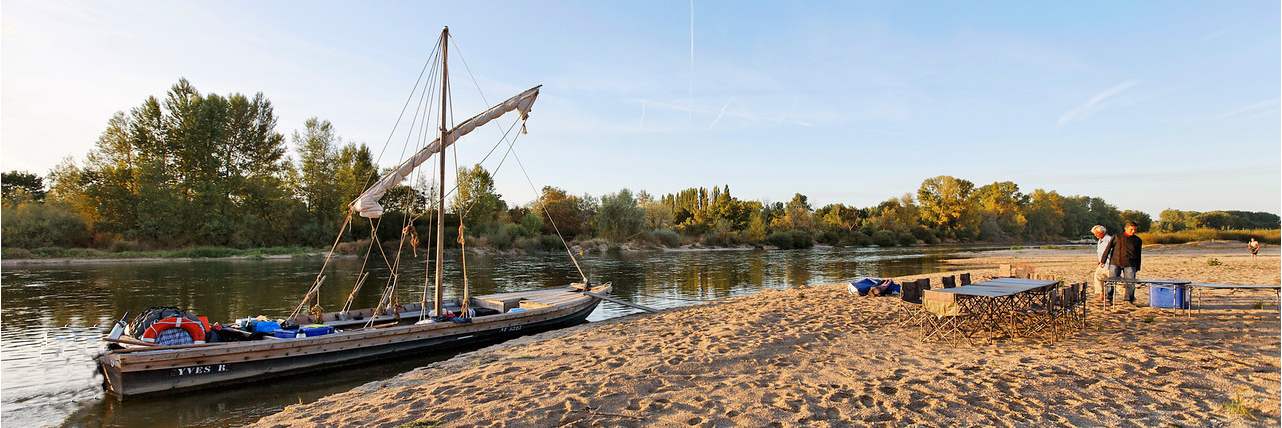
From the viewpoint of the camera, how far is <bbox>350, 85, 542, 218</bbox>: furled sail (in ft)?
38.8

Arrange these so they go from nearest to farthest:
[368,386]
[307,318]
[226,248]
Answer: [368,386] → [307,318] → [226,248]

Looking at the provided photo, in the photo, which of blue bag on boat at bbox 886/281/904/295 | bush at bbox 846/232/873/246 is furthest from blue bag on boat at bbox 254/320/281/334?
bush at bbox 846/232/873/246

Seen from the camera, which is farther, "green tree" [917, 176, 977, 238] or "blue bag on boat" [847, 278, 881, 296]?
"green tree" [917, 176, 977, 238]

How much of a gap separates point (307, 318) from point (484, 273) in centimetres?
2290

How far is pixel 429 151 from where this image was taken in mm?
12492

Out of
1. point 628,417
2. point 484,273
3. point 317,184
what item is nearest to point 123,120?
point 317,184

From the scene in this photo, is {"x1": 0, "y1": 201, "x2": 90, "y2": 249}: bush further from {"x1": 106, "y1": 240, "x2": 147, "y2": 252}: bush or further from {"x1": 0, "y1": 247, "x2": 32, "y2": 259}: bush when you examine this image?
{"x1": 106, "y1": 240, "x2": 147, "y2": 252}: bush

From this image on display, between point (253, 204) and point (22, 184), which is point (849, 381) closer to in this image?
point (253, 204)

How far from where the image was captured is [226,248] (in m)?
50.9

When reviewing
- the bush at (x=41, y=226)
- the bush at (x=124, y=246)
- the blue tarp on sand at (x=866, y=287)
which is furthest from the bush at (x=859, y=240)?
the bush at (x=41, y=226)

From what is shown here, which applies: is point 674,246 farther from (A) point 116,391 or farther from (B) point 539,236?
(A) point 116,391

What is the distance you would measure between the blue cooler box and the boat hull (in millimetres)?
12645

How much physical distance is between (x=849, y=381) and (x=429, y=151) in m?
9.63

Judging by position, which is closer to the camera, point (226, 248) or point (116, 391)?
point (116, 391)
